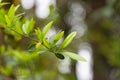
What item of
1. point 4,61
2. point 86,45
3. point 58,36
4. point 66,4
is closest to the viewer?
point 58,36

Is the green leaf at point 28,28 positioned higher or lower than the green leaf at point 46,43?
higher

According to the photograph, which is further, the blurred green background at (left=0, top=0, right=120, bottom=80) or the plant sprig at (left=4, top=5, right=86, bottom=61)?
the blurred green background at (left=0, top=0, right=120, bottom=80)

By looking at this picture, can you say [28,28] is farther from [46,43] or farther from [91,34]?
[91,34]

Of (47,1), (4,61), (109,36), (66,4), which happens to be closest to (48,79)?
(4,61)

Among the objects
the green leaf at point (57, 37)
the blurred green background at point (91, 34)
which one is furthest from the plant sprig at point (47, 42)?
the blurred green background at point (91, 34)

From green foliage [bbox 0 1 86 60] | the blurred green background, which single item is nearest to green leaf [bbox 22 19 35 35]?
green foliage [bbox 0 1 86 60]

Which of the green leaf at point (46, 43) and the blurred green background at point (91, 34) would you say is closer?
the green leaf at point (46, 43)

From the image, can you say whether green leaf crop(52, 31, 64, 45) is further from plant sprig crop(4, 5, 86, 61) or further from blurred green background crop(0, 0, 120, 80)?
blurred green background crop(0, 0, 120, 80)

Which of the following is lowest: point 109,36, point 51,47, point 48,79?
point 48,79

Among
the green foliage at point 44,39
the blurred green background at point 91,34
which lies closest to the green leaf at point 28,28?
the green foliage at point 44,39

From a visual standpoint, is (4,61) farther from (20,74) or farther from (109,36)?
(109,36)

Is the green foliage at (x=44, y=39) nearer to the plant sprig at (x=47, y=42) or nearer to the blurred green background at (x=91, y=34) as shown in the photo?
the plant sprig at (x=47, y=42)
